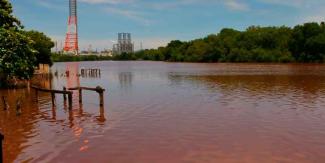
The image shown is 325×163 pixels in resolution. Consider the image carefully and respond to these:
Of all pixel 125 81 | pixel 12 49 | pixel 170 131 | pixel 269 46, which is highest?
pixel 269 46

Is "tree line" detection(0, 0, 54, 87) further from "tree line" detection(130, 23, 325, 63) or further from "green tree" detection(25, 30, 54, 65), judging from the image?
"tree line" detection(130, 23, 325, 63)

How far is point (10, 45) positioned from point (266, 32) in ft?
503

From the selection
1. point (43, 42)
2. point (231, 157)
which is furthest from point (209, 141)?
point (43, 42)

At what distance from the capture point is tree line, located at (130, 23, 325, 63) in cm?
13250

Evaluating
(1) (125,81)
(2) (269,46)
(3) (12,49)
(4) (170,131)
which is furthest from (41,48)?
(2) (269,46)

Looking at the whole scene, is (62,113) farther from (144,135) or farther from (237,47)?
(237,47)

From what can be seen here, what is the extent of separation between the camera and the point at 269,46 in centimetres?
16075

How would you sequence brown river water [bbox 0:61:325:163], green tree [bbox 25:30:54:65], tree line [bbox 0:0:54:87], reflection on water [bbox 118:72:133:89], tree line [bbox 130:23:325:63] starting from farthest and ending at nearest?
tree line [bbox 130:23:325:63] → green tree [bbox 25:30:54:65] → reflection on water [bbox 118:72:133:89] → tree line [bbox 0:0:54:87] → brown river water [bbox 0:61:325:163]

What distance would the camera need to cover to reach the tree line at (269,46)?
435ft

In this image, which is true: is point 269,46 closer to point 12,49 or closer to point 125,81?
point 125,81

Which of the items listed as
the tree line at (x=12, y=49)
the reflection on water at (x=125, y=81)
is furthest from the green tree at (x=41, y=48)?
the tree line at (x=12, y=49)

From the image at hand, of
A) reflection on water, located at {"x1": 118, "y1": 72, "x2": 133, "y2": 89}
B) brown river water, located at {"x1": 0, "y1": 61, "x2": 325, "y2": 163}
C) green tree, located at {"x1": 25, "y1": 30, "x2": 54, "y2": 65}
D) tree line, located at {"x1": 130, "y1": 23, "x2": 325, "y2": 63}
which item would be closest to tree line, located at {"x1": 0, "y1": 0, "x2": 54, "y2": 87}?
brown river water, located at {"x1": 0, "y1": 61, "x2": 325, "y2": 163}

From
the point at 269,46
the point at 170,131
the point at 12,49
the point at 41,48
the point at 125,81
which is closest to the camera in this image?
the point at 170,131

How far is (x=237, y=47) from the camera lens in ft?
566
